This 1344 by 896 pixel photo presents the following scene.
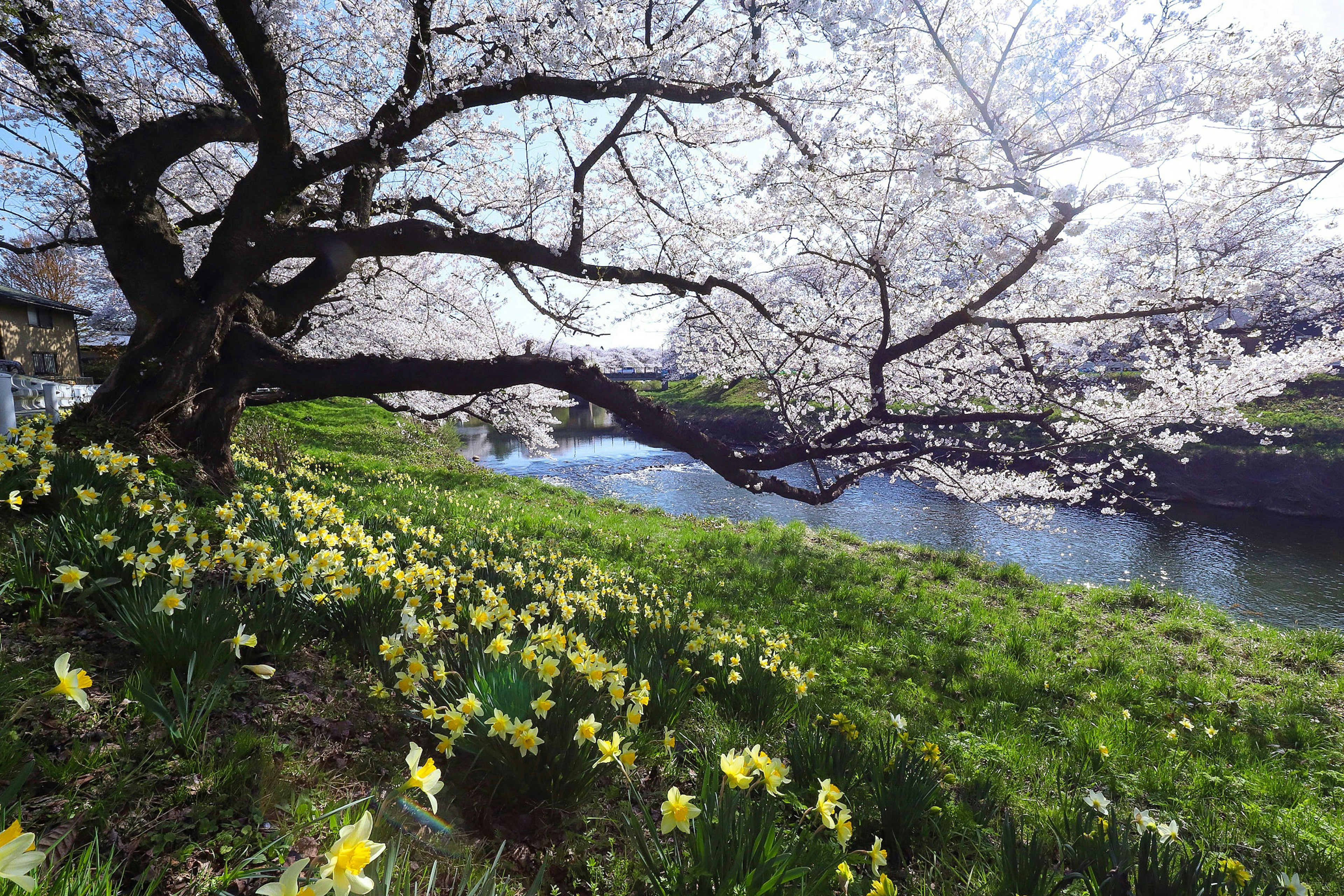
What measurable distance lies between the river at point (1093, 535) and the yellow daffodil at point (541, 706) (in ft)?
28.2

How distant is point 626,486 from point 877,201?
1272 centimetres

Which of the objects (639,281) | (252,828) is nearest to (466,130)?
(639,281)

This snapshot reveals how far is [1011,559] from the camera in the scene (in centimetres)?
1151

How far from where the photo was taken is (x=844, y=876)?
5.89 feet

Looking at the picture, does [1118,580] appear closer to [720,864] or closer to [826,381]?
[826,381]

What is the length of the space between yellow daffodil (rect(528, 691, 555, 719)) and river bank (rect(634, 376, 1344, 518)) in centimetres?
1178

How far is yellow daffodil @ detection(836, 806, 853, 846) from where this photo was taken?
5.32 ft

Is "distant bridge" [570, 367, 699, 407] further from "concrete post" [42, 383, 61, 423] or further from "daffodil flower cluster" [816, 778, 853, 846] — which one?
"daffodil flower cluster" [816, 778, 853, 846]

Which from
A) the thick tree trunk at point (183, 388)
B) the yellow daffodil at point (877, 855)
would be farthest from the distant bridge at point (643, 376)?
the yellow daffodil at point (877, 855)

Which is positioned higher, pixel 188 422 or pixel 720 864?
pixel 188 422

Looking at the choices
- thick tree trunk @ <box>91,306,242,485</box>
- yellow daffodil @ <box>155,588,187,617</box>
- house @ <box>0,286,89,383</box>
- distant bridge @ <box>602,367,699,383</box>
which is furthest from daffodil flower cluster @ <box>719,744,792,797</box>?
distant bridge @ <box>602,367,699,383</box>

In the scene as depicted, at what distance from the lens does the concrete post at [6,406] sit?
432 centimetres

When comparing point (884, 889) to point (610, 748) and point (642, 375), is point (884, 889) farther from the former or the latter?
point (642, 375)

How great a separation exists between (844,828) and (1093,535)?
1496cm
